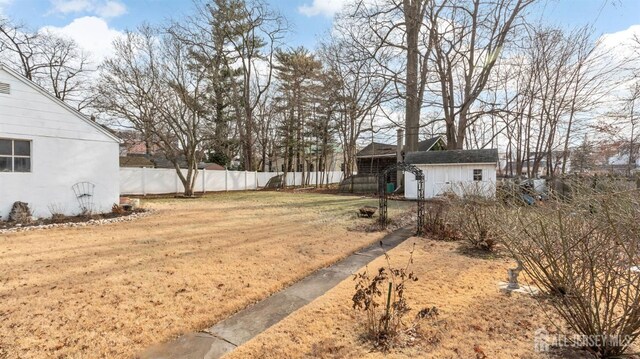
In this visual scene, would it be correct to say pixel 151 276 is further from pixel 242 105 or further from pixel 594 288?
pixel 242 105

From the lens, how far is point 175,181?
20.5m

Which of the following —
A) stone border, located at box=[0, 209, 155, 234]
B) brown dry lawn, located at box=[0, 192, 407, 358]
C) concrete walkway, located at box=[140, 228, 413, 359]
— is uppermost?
stone border, located at box=[0, 209, 155, 234]

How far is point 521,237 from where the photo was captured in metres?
3.69

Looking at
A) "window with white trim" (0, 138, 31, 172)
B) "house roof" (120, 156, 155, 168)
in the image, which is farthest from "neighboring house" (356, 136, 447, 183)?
"window with white trim" (0, 138, 31, 172)

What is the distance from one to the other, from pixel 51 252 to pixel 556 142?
98.0 feet

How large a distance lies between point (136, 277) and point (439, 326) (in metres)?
4.47

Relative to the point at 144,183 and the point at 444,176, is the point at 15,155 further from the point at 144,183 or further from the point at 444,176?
the point at 444,176

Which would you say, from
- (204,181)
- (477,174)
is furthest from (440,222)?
(204,181)

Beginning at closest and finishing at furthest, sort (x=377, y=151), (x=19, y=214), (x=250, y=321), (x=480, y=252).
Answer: (x=250, y=321)
(x=480, y=252)
(x=19, y=214)
(x=377, y=151)

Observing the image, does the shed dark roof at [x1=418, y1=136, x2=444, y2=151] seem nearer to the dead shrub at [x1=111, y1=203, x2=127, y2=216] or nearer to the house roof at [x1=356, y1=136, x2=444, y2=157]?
the house roof at [x1=356, y1=136, x2=444, y2=157]

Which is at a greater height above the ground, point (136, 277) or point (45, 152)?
point (45, 152)

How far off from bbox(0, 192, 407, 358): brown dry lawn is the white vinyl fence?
34.6 ft

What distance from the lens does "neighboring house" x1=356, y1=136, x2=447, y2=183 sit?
86.3 feet

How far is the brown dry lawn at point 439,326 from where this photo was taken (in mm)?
2836
